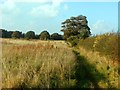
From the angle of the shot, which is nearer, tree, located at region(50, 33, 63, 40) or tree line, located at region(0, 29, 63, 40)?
tree line, located at region(0, 29, 63, 40)

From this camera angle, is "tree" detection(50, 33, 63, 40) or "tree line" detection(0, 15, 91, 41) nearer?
"tree line" detection(0, 15, 91, 41)

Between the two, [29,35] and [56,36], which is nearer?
[29,35]

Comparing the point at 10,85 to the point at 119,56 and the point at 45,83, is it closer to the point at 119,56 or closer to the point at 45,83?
the point at 45,83

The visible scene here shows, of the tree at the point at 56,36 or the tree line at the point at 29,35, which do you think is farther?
the tree at the point at 56,36

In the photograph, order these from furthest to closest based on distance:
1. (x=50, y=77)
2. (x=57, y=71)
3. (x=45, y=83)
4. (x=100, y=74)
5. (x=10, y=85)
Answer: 1. (x=100, y=74)
2. (x=57, y=71)
3. (x=50, y=77)
4. (x=45, y=83)
5. (x=10, y=85)

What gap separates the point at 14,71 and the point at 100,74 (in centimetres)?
653

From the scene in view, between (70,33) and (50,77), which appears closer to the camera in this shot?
(50,77)

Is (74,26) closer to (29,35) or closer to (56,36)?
(56,36)

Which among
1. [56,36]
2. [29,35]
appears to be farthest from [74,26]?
[29,35]

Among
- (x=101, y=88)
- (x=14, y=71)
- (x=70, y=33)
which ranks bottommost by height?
(x=101, y=88)

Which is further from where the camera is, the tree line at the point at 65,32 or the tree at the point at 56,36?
the tree at the point at 56,36

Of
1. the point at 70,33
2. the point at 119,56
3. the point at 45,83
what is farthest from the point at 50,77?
the point at 70,33

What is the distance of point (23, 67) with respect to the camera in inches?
440

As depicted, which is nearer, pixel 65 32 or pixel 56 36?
pixel 65 32
